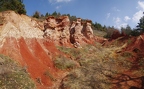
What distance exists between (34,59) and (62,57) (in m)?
5.10

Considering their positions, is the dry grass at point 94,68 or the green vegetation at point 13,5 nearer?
the dry grass at point 94,68

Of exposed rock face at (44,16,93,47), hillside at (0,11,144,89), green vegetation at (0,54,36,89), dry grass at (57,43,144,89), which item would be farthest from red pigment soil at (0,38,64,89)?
exposed rock face at (44,16,93,47)

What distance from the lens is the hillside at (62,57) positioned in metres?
21.3

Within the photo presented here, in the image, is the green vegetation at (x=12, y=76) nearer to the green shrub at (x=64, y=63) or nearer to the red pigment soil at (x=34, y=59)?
the red pigment soil at (x=34, y=59)

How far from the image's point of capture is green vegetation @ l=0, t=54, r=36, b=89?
53.5ft

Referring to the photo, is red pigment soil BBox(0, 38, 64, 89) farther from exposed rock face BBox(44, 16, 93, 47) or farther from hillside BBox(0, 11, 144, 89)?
exposed rock face BBox(44, 16, 93, 47)

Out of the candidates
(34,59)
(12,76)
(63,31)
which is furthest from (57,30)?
(12,76)

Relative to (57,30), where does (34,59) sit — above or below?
below

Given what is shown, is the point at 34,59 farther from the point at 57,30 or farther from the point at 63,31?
the point at 63,31

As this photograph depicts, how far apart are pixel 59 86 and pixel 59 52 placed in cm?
864

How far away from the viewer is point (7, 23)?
24.2 meters

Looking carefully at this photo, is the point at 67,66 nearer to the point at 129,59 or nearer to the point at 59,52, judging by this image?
the point at 59,52

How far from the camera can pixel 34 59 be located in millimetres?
23125

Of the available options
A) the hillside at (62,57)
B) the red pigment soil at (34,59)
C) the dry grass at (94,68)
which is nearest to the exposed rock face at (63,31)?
Answer: the hillside at (62,57)
